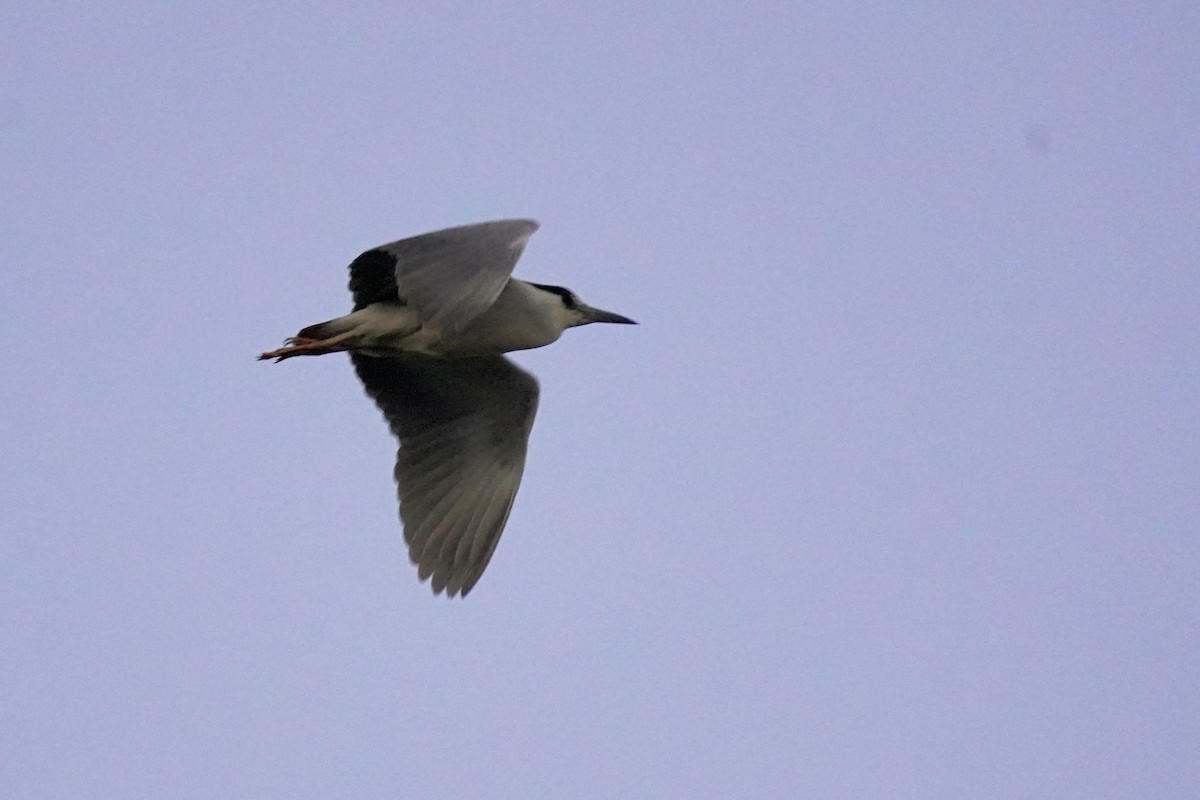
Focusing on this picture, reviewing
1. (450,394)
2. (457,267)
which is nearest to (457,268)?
(457,267)

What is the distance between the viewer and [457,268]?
263 inches

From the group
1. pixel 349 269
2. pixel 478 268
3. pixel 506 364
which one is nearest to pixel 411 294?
pixel 478 268

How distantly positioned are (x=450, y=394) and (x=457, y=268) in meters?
2.14

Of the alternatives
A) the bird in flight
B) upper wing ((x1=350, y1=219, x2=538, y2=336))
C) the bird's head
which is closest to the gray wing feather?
upper wing ((x1=350, y1=219, x2=538, y2=336))

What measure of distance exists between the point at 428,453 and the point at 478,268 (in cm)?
230

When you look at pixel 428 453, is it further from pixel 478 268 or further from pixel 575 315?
pixel 478 268

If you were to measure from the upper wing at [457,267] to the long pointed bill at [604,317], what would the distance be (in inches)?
79.7

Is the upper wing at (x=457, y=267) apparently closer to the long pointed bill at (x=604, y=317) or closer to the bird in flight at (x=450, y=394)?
the bird in flight at (x=450, y=394)

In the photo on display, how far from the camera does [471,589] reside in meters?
8.34

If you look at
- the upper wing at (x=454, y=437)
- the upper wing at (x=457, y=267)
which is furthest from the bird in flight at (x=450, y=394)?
the upper wing at (x=457, y=267)

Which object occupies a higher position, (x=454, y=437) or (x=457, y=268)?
(x=457, y=268)

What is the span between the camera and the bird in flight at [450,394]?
7879mm

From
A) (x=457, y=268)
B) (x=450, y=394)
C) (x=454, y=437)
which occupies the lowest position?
(x=454, y=437)

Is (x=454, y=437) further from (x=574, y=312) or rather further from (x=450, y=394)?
(x=574, y=312)
